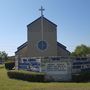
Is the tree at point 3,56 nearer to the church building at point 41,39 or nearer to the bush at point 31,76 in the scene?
the church building at point 41,39

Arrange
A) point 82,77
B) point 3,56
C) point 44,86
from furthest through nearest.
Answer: point 3,56, point 82,77, point 44,86

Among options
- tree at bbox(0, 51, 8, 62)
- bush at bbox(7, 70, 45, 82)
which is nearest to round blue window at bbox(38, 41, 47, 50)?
bush at bbox(7, 70, 45, 82)

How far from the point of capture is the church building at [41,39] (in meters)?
49.7

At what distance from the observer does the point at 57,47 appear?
168ft

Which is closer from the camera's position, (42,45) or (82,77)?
(82,77)

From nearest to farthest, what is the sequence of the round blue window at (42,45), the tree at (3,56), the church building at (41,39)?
1. the church building at (41,39)
2. the round blue window at (42,45)
3. the tree at (3,56)

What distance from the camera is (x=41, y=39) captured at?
49.9 metres

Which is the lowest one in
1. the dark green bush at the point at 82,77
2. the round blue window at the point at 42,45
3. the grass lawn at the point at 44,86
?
the grass lawn at the point at 44,86

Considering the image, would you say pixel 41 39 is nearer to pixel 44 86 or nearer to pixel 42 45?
pixel 42 45

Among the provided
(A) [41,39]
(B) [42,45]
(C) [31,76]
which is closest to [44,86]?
(C) [31,76]

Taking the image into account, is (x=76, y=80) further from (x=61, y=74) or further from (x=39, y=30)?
(x=39, y=30)

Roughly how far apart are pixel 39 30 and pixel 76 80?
26480 millimetres

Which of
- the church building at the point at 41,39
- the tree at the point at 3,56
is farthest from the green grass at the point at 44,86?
the tree at the point at 3,56

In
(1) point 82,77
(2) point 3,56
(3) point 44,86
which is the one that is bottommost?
(3) point 44,86
